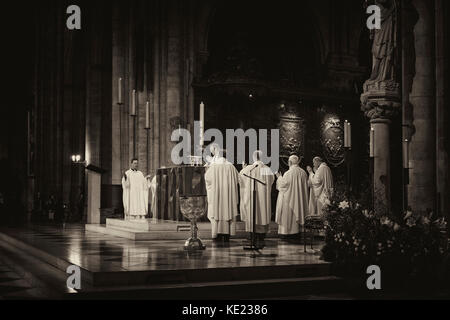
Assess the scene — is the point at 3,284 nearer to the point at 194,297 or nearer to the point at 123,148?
the point at 194,297

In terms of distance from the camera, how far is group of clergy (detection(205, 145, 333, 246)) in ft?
39.8

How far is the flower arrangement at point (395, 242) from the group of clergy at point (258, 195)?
3464 millimetres

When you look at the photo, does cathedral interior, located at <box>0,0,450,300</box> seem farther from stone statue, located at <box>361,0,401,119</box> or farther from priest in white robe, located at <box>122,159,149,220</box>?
stone statue, located at <box>361,0,401,119</box>

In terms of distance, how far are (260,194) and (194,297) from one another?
6048 millimetres

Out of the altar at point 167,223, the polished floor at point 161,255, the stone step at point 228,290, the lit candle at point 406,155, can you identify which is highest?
the lit candle at point 406,155

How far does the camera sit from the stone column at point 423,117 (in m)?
9.11

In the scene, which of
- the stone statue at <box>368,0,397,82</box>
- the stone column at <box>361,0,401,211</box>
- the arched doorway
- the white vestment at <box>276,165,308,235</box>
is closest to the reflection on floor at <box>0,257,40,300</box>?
the stone column at <box>361,0,401,211</box>

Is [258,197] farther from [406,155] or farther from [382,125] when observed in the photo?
[406,155]

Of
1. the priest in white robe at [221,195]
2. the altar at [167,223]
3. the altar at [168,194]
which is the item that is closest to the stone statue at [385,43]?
the altar at [167,223]

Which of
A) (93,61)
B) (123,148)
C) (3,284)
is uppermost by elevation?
(93,61)

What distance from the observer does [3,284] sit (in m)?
8.19

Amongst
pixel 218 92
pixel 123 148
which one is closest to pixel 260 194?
pixel 218 92

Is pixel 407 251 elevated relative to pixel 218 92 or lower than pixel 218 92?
lower

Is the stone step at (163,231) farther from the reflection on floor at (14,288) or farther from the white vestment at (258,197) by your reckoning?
the reflection on floor at (14,288)
